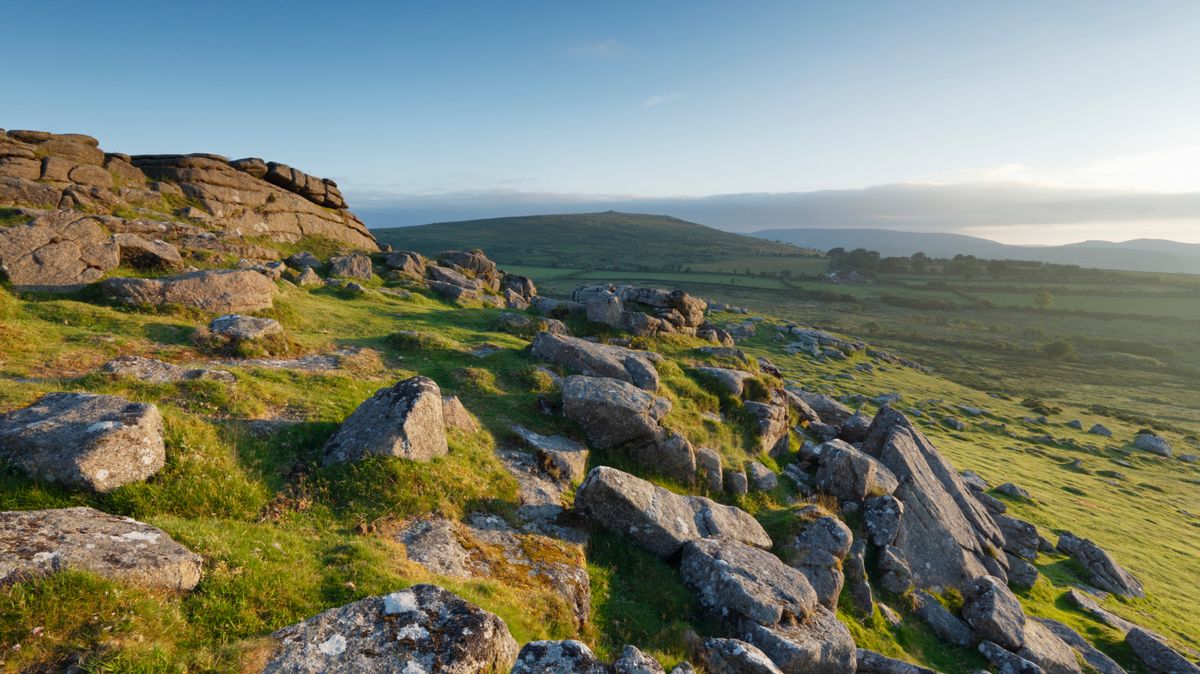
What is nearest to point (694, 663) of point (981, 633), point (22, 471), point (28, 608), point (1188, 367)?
point (28, 608)

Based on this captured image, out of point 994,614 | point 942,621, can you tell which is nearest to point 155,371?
point 942,621

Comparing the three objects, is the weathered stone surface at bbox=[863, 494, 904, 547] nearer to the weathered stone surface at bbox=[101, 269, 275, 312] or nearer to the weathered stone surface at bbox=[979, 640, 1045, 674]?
the weathered stone surface at bbox=[979, 640, 1045, 674]

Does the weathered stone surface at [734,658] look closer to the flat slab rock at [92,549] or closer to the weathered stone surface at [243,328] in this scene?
the flat slab rock at [92,549]

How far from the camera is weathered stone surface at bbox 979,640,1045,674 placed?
1414cm

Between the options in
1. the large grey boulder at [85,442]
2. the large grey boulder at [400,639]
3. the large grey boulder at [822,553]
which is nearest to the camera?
the large grey boulder at [400,639]

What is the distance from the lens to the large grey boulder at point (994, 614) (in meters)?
15.3

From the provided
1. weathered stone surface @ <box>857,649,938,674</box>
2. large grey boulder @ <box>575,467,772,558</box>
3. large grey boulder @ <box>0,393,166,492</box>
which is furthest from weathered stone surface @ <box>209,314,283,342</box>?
weathered stone surface @ <box>857,649,938,674</box>

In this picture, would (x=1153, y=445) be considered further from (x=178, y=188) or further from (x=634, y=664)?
(x=178, y=188)

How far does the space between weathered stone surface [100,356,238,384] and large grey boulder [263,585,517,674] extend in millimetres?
10200

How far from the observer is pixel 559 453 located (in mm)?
15992

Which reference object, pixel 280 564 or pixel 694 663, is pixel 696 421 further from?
pixel 280 564

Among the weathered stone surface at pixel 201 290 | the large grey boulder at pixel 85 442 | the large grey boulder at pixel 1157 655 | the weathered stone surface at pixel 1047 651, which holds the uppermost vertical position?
the weathered stone surface at pixel 201 290

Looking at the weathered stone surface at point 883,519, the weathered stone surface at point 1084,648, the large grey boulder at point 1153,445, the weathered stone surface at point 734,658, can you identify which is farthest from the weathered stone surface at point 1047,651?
the large grey boulder at point 1153,445

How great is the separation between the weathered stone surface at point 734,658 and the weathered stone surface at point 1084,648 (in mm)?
14711
